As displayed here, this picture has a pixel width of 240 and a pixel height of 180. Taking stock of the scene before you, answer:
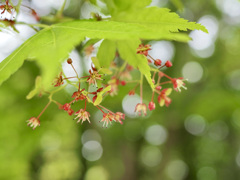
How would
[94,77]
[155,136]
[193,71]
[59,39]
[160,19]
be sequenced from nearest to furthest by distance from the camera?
1. [59,39]
2. [160,19]
3. [94,77]
4. [193,71]
5. [155,136]

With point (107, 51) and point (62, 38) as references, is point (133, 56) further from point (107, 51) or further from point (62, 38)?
point (62, 38)

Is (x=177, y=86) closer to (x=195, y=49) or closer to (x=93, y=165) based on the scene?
(x=195, y=49)

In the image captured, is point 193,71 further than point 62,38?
Yes

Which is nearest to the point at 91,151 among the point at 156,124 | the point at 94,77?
the point at 156,124

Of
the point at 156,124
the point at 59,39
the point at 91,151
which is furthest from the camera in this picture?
the point at 91,151

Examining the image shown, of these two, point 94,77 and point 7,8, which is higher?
point 7,8

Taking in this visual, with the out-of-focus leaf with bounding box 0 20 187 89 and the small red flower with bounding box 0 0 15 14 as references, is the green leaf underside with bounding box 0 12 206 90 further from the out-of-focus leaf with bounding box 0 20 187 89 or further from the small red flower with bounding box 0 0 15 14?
the small red flower with bounding box 0 0 15 14
